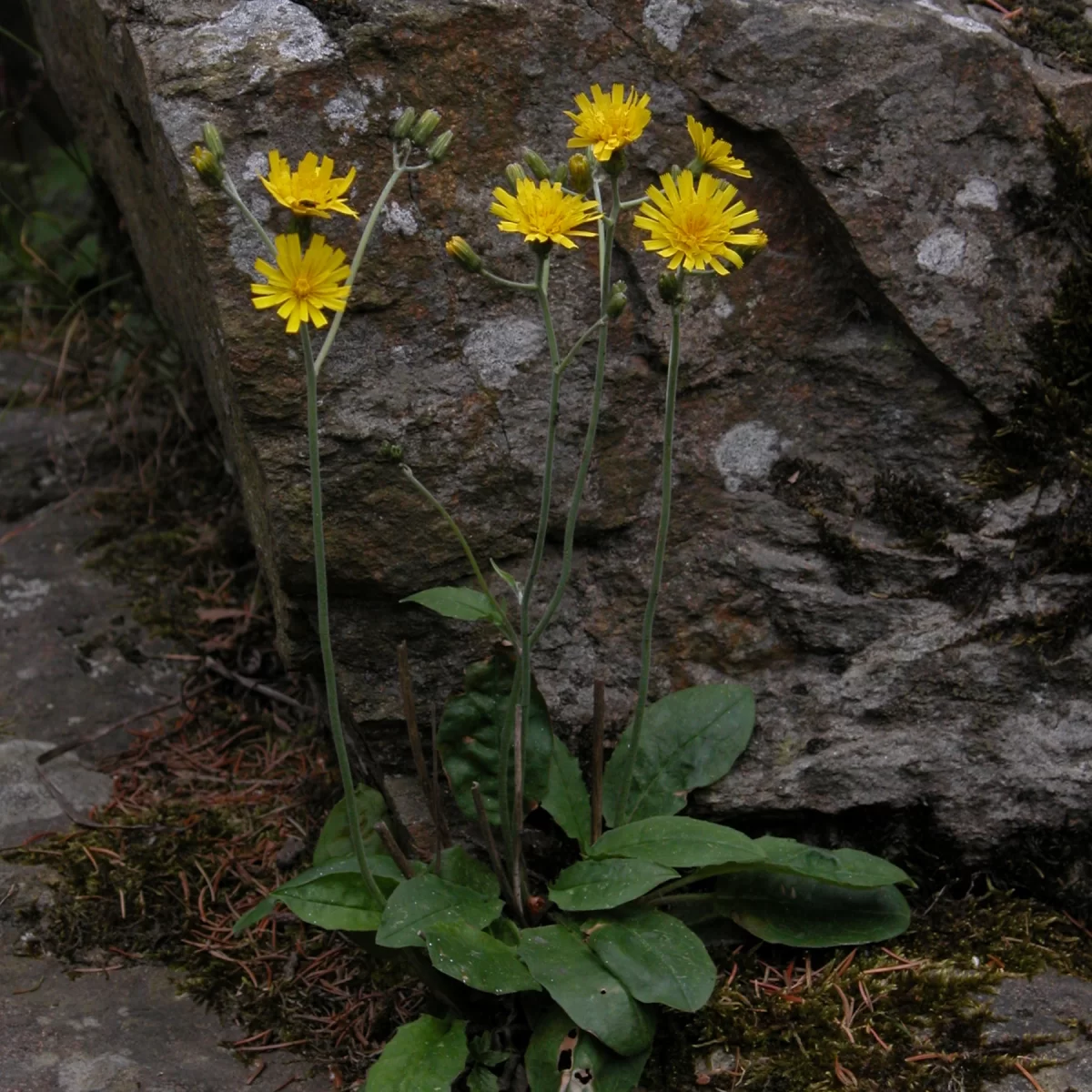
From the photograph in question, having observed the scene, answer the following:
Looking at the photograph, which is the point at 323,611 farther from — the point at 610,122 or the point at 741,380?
the point at 741,380

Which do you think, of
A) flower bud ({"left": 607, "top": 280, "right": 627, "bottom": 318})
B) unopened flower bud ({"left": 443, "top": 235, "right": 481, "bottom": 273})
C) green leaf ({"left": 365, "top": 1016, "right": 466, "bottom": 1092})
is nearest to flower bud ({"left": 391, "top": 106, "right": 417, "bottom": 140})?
unopened flower bud ({"left": 443, "top": 235, "right": 481, "bottom": 273})

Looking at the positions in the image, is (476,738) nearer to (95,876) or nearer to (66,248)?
(95,876)

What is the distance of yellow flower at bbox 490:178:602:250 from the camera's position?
1917mm

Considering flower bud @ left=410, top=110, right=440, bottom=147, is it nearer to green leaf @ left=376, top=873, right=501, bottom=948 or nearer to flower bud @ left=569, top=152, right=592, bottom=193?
flower bud @ left=569, top=152, right=592, bottom=193

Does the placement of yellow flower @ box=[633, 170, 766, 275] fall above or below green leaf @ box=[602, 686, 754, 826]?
above

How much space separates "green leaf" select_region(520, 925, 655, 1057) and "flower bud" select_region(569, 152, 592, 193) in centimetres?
127

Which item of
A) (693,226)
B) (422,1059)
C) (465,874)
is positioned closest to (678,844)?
(465,874)

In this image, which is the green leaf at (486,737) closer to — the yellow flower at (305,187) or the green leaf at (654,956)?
the green leaf at (654,956)

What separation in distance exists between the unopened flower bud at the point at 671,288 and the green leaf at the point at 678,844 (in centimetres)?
91

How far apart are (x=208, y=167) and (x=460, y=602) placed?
33.0 inches

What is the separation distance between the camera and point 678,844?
2201 mm

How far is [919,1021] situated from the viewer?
2209 mm

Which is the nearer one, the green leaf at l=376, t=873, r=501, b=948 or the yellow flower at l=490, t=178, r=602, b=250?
the yellow flower at l=490, t=178, r=602, b=250

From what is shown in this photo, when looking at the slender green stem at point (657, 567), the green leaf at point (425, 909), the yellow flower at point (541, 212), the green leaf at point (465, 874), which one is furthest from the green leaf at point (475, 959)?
the yellow flower at point (541, 212)
